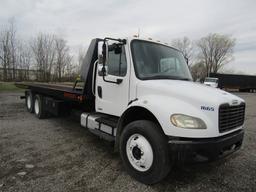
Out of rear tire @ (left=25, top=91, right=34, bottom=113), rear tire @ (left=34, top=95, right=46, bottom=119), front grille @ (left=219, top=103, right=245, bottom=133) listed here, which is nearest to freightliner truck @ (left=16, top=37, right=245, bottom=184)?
front grille @ (left=219, top=103, right=245, bottom=133)

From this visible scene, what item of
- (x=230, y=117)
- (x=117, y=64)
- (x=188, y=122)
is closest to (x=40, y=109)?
(x=117, y=64)

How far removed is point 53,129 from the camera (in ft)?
20.6

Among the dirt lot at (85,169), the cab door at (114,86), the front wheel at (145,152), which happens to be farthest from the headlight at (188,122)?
the cab door at (114,86)

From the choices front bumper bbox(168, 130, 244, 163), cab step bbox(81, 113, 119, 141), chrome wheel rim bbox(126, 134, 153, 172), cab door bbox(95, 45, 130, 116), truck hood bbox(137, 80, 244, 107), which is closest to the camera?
front bumper bbox(168, 130, 244, 163)

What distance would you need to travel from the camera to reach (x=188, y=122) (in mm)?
2715

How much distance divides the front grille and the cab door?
162 cm

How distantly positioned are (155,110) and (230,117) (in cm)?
114

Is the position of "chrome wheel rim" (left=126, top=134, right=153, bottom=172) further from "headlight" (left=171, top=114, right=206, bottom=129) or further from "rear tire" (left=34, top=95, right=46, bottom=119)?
"rear tire" (left=34, top=95, right=46, bottom=119)

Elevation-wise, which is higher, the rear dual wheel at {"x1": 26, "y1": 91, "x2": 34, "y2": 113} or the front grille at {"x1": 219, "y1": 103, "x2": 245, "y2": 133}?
the front grille at {"x1": 219, "y1": 103, "x2": 245, "y2": 133}

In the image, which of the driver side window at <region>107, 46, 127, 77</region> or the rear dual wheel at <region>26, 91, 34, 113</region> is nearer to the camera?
the driver side window at <region>107, 46, 127, 77</region>

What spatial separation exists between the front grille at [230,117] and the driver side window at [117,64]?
1787mm

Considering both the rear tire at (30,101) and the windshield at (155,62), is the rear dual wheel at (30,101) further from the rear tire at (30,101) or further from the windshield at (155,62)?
the windshield at (155,62)

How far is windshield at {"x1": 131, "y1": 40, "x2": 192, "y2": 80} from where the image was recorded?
11.9ft

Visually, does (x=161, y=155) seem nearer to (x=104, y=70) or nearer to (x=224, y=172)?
(x=224, y=172)
